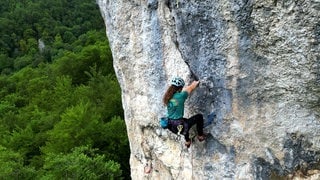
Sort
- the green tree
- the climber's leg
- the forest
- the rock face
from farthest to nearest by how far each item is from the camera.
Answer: the forest → the green tree → the climber's leg → the rock face

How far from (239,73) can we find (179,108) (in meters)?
1.33

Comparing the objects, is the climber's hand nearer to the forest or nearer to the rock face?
the rock face

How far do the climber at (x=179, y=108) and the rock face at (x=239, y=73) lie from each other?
8.6 inches

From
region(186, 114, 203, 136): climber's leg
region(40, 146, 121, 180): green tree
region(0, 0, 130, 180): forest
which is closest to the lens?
region(186, 114, 203, 136): climber's leg

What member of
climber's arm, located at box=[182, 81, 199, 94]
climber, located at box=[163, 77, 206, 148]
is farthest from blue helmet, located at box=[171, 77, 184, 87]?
climber's arm, located at box=[182, 81, 199, 94]

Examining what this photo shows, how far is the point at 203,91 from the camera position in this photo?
8.28 meters

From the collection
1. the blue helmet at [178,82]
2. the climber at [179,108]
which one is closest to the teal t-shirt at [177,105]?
the climber at [179,108]

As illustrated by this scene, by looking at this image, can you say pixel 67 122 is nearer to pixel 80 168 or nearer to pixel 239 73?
pixel 80 168

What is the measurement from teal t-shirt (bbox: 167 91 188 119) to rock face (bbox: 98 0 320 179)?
1.20ft

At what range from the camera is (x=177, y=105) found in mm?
8289

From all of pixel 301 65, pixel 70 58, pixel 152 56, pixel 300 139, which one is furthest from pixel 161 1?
pixel 70 58

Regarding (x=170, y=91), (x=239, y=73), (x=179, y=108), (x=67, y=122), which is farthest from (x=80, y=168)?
(x=239, y=73)

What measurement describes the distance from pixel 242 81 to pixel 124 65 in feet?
11.5

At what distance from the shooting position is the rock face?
6895 mm
